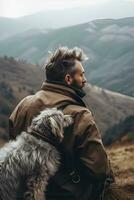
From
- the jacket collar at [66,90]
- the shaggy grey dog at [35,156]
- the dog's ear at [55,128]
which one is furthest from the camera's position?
the jacket collar at [66,90]

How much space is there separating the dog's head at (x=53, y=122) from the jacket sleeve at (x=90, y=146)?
122 mm

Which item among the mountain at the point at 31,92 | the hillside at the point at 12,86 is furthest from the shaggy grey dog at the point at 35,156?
the mountain at the point at 31,92

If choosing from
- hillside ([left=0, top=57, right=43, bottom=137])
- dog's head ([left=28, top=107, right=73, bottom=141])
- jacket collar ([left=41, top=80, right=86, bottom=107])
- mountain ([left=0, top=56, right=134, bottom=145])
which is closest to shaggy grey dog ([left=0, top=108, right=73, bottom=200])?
dog's head ([left=28, top=107, right=73, bottom=141])

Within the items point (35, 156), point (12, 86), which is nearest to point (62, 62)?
point (35, 156)

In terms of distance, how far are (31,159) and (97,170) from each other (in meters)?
0.57

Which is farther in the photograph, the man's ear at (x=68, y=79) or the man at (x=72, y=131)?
the man's ear at (x=68, y=79)

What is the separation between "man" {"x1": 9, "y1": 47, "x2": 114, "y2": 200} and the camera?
171 inches

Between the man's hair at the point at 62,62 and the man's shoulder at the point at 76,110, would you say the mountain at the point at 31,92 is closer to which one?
the man's hair at the point at 62,62

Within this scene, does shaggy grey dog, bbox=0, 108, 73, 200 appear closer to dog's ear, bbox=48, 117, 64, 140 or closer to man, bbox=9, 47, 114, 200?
dog's ear, bbox=48, 117, 64, 140

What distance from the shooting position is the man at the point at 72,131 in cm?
433

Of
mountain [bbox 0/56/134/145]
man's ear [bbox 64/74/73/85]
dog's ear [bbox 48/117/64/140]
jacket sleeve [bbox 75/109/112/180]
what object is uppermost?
man's ear [bbox 64/74/73/85]

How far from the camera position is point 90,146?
431 cm

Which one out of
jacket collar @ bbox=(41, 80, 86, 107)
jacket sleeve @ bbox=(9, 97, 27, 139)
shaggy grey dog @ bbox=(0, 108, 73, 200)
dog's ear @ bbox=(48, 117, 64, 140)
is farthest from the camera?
jacket sleeve @ bbox=(9, 97, 27, 139)

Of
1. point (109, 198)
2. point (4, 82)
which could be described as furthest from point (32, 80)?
point (109, 198)
